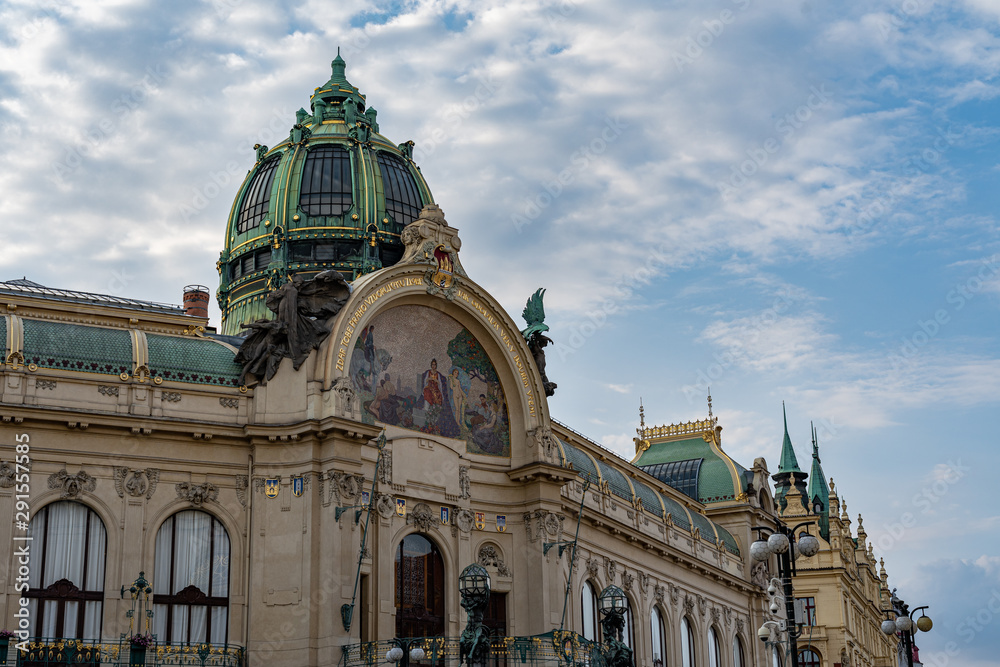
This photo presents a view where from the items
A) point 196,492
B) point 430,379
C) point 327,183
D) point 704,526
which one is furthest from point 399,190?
point 704,526

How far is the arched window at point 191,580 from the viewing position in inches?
1526

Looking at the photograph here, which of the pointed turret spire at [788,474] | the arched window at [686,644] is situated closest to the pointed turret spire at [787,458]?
the pointed turret spire at [788,474]

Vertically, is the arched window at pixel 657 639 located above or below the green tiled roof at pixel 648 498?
below

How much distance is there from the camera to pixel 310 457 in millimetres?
40531

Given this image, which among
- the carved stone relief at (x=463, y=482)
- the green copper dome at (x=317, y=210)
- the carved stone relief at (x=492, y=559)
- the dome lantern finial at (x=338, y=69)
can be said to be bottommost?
the carved stone relief at (x=492, y=559)

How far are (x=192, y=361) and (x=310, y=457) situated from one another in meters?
4.73

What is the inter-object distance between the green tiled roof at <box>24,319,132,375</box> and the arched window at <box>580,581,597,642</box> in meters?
20.0

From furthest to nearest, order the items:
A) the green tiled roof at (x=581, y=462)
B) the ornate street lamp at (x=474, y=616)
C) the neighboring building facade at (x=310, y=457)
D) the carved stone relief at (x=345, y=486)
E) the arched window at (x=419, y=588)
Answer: the green tiled roof at (x=581, y=462), the arched window at (x=419, y=588), the carved stone relief at (x=345, y=486), the neighboring building facade at (x=310, y=457), the ornate street lamp at (x=474, y=616)

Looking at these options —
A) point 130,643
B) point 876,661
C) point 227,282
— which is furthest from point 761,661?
point 876,661

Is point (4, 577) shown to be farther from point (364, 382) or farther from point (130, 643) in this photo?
point (364, 382)

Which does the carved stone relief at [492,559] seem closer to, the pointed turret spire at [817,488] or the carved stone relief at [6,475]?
the carved stone relief at [6,475]

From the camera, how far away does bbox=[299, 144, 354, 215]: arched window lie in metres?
52.2

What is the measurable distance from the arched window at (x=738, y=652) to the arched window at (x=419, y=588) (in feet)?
88.2

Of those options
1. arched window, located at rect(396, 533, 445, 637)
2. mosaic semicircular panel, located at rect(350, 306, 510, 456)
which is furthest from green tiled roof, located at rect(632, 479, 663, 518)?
arched window, located at rect(396, 533, 445, 637)
